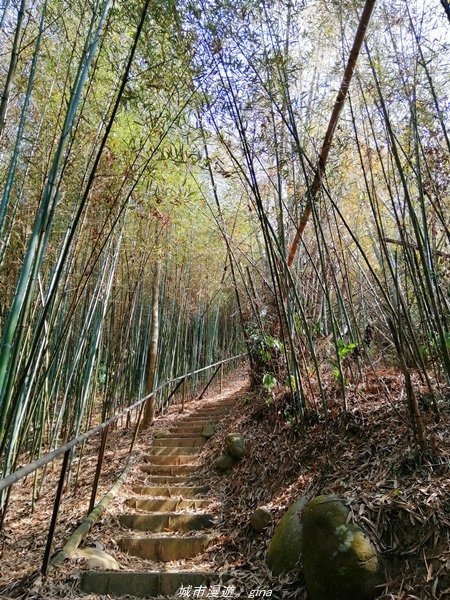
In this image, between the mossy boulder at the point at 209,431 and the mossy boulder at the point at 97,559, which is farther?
the mossy boulder at the point at 209,431

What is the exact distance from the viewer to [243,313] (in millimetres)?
4754

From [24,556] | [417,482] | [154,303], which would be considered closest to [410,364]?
[417,482]

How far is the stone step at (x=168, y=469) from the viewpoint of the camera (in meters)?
3.68

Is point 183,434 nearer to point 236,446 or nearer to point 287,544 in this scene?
point 236,446

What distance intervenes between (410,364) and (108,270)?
86.9 inches

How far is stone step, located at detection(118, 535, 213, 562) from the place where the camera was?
7.61ft

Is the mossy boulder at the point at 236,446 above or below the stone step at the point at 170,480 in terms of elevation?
above

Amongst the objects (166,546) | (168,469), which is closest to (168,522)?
(166,546)

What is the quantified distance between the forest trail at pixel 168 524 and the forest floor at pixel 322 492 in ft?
0.25

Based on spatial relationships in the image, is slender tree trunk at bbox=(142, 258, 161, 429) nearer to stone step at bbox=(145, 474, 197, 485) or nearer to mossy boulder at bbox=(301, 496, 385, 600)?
stone step at bbox=(145, 474, 197, 485)

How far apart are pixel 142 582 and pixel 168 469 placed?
1.80 metres

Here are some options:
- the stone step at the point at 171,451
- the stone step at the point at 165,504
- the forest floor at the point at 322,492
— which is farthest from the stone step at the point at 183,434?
the stone step at the point at 165,504

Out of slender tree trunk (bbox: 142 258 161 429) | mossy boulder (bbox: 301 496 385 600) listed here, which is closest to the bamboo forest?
mossy boulder (bbox: 301 496 385 600)

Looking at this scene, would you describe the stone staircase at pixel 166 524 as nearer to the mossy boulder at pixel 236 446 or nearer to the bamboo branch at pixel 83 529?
the bamboo branch at pixel 83 529
